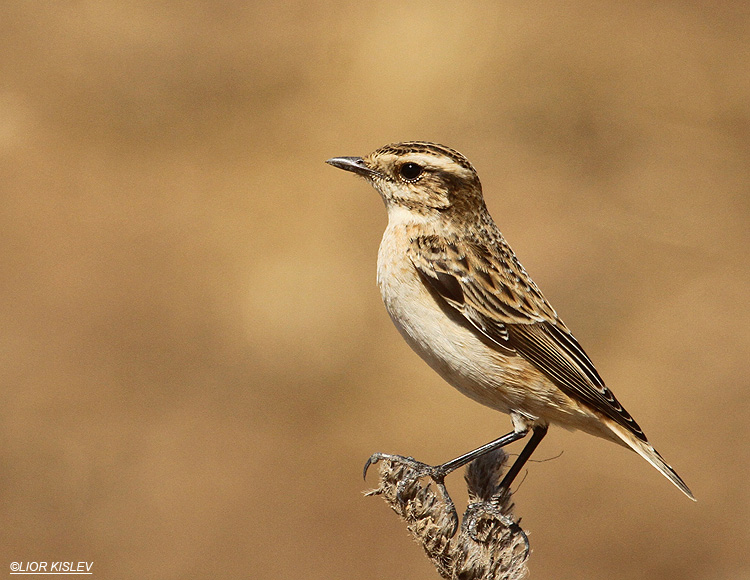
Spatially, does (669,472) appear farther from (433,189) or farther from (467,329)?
(433,189)

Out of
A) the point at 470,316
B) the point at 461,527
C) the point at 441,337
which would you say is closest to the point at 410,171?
the point at 470,316

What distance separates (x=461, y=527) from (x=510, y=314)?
1.48 meters

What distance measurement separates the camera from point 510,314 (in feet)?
18.4

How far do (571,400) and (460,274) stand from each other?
1.13 m

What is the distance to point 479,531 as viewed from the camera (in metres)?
5.07

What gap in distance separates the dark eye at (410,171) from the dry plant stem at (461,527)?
199 centimetres

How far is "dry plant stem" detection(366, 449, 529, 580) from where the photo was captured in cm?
480

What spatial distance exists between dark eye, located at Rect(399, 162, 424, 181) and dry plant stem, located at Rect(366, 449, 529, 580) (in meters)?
1.99

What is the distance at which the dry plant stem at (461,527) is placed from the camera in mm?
4805

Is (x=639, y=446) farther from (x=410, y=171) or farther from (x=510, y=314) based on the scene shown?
(x=410, y=171)

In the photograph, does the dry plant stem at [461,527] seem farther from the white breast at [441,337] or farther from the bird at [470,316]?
the white breast at [441,337]

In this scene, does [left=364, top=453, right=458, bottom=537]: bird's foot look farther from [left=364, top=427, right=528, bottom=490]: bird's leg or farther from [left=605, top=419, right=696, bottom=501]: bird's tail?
[left=605, top=419, right=696, bottom=501]: bird's tail

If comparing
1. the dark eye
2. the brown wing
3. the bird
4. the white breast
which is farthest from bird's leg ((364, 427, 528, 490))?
the dark eye

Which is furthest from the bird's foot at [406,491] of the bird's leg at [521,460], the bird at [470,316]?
the bird's leg at [521,460]
